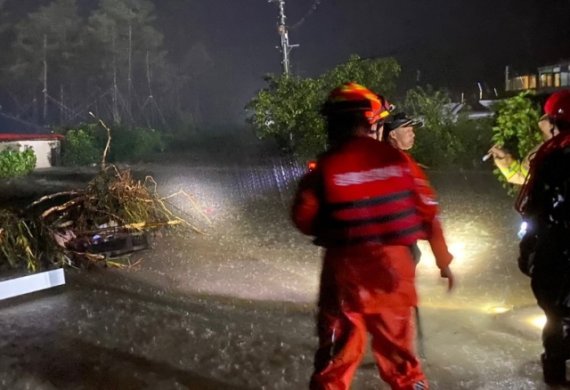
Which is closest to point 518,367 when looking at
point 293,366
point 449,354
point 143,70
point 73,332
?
point 449,354

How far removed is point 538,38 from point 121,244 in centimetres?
1775

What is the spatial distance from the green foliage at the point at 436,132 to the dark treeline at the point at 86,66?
26653 mm

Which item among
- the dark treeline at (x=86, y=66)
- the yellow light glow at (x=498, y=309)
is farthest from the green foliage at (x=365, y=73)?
the dark treeline at (x=86, y=66)

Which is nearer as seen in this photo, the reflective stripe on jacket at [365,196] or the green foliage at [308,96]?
the reflective stripe on jacket at [365,196]

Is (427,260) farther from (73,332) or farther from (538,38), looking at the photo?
(538,38)

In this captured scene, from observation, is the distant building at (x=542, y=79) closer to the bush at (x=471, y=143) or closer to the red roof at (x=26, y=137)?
the bush at (x=471, y=143)

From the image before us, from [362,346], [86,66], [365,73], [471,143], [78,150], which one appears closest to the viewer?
[362,346]

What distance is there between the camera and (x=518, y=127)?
21.9 ft

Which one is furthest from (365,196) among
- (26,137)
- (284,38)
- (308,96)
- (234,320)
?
(26,137)

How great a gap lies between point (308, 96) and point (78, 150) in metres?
16.3

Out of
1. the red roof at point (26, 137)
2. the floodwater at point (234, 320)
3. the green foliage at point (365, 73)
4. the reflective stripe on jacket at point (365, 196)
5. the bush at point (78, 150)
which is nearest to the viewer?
the reflective stripe on jacket at point (365, 196)

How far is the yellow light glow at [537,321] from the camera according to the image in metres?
5.32

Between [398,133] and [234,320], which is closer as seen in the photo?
[398,133]

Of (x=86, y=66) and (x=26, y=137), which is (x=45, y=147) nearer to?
(x=26, y=137)
